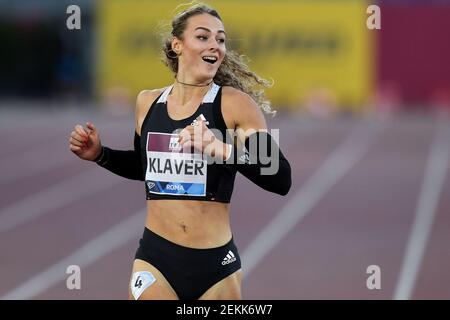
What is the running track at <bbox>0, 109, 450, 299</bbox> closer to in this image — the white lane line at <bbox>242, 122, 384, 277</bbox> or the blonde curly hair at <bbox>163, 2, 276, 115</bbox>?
the white lane line at <bbox>242, 122, 384, 277</bbox>

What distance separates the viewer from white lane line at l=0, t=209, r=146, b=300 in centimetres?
853

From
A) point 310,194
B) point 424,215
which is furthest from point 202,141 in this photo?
point 310,194

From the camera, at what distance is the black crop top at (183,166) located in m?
4.58

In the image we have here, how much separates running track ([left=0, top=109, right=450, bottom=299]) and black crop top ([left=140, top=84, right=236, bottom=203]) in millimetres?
3797

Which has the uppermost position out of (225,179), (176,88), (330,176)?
(176,88)

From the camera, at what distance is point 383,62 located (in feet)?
90.2

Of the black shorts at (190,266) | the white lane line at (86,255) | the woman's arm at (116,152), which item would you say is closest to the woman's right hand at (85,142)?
the woman's arm at (116,152)

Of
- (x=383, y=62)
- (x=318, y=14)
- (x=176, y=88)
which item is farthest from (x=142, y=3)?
(x=176, y=88)

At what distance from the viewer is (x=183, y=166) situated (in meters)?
4.59

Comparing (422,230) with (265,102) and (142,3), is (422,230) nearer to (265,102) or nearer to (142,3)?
(265,102)

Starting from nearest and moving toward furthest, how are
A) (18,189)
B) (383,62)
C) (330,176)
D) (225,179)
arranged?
1. (225,179)
2. (18,189)
3. (330,176)
4. (383,62)

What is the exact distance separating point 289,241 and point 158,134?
21.1ft

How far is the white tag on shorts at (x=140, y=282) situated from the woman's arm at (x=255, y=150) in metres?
0.57

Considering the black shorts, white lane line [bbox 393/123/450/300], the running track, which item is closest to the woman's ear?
the black shorts
